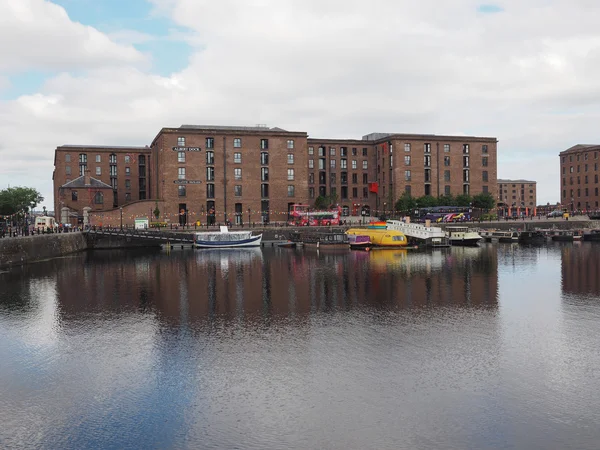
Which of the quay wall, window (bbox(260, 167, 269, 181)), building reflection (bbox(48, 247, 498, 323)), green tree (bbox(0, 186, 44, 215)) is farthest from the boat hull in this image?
green tree (bbox(0, 186, 44, 215))

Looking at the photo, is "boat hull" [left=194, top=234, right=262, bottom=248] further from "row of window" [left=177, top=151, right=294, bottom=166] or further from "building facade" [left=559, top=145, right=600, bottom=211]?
"building facade" [left=559, top=145, right=600, bottom=211]

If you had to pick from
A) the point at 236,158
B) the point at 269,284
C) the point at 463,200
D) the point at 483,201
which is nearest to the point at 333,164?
the point at 236,158

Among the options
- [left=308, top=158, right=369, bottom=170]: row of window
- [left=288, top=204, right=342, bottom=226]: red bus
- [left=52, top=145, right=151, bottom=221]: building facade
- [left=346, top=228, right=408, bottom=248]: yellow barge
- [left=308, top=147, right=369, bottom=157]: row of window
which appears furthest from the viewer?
[left=308, top=158, right=369, bottom=170]: row of window

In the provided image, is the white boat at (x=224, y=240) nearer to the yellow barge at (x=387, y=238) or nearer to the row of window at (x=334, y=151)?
the yellow barge at (x=387, y=238)

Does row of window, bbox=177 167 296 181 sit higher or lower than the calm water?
higher

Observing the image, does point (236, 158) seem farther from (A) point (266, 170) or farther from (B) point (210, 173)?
(A) point (266, 170)

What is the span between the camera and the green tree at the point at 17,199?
129250mm

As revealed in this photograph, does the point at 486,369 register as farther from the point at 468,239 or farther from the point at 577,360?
the point at 468,239

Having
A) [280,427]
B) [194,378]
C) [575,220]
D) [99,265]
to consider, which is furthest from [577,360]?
[575,220]

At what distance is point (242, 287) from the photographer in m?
40.5

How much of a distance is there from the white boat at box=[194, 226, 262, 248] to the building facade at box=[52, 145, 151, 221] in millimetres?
40269

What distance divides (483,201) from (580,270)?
64719mm

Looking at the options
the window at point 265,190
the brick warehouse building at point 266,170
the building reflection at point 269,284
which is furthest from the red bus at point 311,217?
the building reflection at point 269,284

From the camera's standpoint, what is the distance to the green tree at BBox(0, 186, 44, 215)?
424ft
